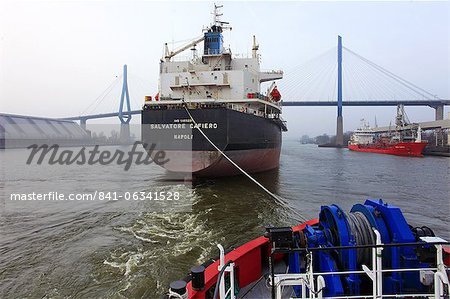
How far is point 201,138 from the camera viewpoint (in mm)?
12219

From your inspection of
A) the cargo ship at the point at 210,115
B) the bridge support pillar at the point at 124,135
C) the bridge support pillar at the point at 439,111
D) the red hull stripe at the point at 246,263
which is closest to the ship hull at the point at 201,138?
the cargo ship at the point at 210,115

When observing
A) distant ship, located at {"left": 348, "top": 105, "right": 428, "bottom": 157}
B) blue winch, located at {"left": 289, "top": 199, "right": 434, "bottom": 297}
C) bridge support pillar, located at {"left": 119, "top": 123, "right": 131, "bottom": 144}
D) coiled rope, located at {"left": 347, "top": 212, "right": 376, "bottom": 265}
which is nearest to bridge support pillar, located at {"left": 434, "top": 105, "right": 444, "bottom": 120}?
distant ship, located at {"left": 348, "top": 105, "right": 428, "bottom": 157}

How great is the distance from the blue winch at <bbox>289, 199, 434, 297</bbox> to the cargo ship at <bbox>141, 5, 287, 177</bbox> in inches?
348

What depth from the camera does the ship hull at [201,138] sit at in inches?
473

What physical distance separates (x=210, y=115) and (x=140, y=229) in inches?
243

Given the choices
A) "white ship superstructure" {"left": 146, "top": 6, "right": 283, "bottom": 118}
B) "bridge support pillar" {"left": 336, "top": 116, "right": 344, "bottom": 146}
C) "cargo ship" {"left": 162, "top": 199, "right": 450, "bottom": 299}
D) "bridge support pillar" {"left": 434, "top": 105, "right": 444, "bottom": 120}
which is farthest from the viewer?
"bridge support pillar" {"left": 336, "top": 116, "right": 344, "bottom": 146}

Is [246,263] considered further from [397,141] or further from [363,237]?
[397,141]

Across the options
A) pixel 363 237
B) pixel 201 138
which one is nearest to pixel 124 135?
pixel 201 138

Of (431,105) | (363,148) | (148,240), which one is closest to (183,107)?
(148,240)

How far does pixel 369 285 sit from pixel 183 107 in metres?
11.1

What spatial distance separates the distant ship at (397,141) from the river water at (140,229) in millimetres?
27991

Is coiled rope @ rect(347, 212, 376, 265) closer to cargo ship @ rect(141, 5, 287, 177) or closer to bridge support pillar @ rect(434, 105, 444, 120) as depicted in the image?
cargo ship @ rect(141, 5, 287, 177)

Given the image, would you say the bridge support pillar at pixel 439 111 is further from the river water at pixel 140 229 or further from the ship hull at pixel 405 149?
the river water at pixel 140 229

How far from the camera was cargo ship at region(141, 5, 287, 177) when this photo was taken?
12.2 metres
